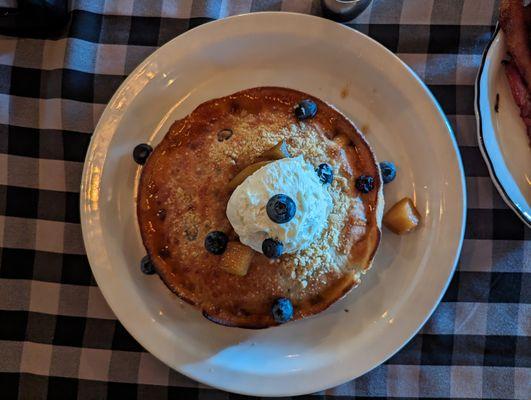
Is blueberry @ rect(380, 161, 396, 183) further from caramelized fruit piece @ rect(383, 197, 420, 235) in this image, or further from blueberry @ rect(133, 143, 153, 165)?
blueberry @ rect(133, 143, 153, 165)

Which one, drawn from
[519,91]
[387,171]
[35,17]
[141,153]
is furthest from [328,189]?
[35,17]

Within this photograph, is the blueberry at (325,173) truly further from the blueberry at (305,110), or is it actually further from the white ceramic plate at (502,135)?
the white ceramic plate at (502,135)

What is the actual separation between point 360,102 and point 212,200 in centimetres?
77

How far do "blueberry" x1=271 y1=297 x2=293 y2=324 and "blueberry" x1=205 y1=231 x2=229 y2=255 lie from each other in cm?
27

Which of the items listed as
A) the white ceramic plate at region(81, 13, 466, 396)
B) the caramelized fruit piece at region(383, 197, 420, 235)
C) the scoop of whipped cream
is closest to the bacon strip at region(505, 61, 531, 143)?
the white ceramic plate at region(81, 13, 466, 396)

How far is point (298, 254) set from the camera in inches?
71.3

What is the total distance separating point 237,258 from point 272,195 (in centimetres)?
31

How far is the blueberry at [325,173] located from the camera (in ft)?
5.95

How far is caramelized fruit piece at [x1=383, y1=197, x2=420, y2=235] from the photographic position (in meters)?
2.06

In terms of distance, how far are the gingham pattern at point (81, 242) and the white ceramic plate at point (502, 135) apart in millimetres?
95

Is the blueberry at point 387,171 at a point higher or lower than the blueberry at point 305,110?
lower

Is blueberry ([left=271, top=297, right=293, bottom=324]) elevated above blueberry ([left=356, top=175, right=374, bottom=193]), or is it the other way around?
blueberry ([left=356, top=175, right=374, bottom=193])

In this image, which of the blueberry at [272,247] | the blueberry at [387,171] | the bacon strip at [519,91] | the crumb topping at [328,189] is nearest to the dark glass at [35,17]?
the crumb topping at [328,189]

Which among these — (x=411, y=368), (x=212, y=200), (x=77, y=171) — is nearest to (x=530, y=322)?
(x=411, y=368)
